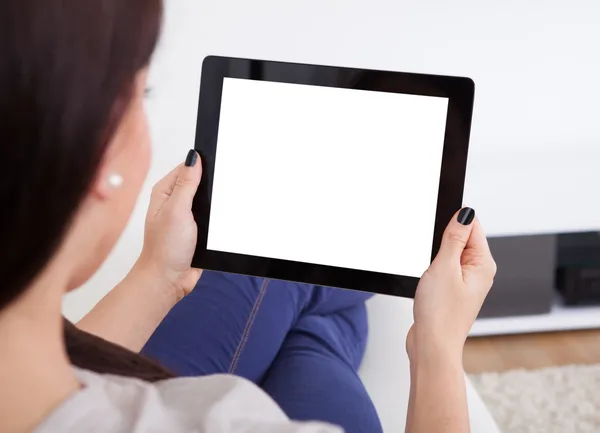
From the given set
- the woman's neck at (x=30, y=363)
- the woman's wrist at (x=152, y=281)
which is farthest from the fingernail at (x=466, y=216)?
the woman's neck at (x=30, y=363)

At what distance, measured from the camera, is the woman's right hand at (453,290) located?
0.72 meters

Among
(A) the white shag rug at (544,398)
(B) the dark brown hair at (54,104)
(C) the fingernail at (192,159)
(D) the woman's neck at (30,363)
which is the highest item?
(B) the dark brown hair at (54,104)

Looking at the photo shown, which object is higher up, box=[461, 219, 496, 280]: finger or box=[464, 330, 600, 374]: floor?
box=[461, 219, 496, 280]: finger

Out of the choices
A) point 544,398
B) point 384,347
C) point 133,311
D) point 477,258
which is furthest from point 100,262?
point 544,398

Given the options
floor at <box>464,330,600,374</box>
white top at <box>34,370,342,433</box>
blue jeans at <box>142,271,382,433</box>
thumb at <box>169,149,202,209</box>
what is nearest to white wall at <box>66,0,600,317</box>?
floor at <box>464,330,600,374</box>

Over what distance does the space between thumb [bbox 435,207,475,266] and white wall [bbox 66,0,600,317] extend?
2.63 feet

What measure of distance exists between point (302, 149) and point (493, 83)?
997 millimetres

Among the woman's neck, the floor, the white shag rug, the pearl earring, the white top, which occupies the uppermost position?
the pearl earring

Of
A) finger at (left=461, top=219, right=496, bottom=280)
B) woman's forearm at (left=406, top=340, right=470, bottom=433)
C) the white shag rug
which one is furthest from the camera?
the white shag rug

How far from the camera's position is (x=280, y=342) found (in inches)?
40.1

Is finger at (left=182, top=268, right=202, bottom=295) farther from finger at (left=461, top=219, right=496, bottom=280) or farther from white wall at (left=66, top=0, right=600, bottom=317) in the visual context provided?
white wall at (left=66, top=0, right=600, bottom=317)

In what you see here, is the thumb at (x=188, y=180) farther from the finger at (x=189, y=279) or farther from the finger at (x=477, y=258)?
the finger at (x=477, y=258)

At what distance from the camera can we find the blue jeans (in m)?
0.88

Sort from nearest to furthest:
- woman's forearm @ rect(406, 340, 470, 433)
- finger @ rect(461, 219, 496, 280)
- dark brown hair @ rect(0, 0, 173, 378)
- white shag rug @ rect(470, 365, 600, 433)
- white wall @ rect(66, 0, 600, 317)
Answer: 1. dark brown hair @ rect(0, 0, 173, 378)
2. woman's forearm @ rect(406, 340, 470, 433)
3. finger @ rect(461, 219, 496, 280)
4. white shag rug @ rect(470, 365, 600, 433)
5. white wall @ rect(66, 0, 600, 317)
